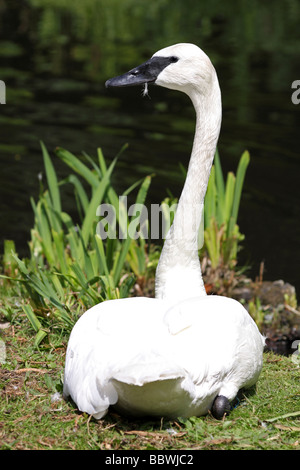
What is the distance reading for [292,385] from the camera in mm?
3992

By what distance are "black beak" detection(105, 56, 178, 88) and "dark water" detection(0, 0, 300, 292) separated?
3.38 meters

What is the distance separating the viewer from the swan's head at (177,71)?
3.91 m

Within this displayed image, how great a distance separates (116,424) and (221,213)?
2.78 m

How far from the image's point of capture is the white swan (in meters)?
3.03

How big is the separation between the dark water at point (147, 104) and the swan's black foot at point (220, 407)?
12.0 feet

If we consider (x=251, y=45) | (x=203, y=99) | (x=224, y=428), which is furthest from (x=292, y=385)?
(x=251, y=45)

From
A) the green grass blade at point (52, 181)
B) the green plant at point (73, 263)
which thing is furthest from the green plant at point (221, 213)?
the green grass blade at point (52, 181)

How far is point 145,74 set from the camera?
4016mm
